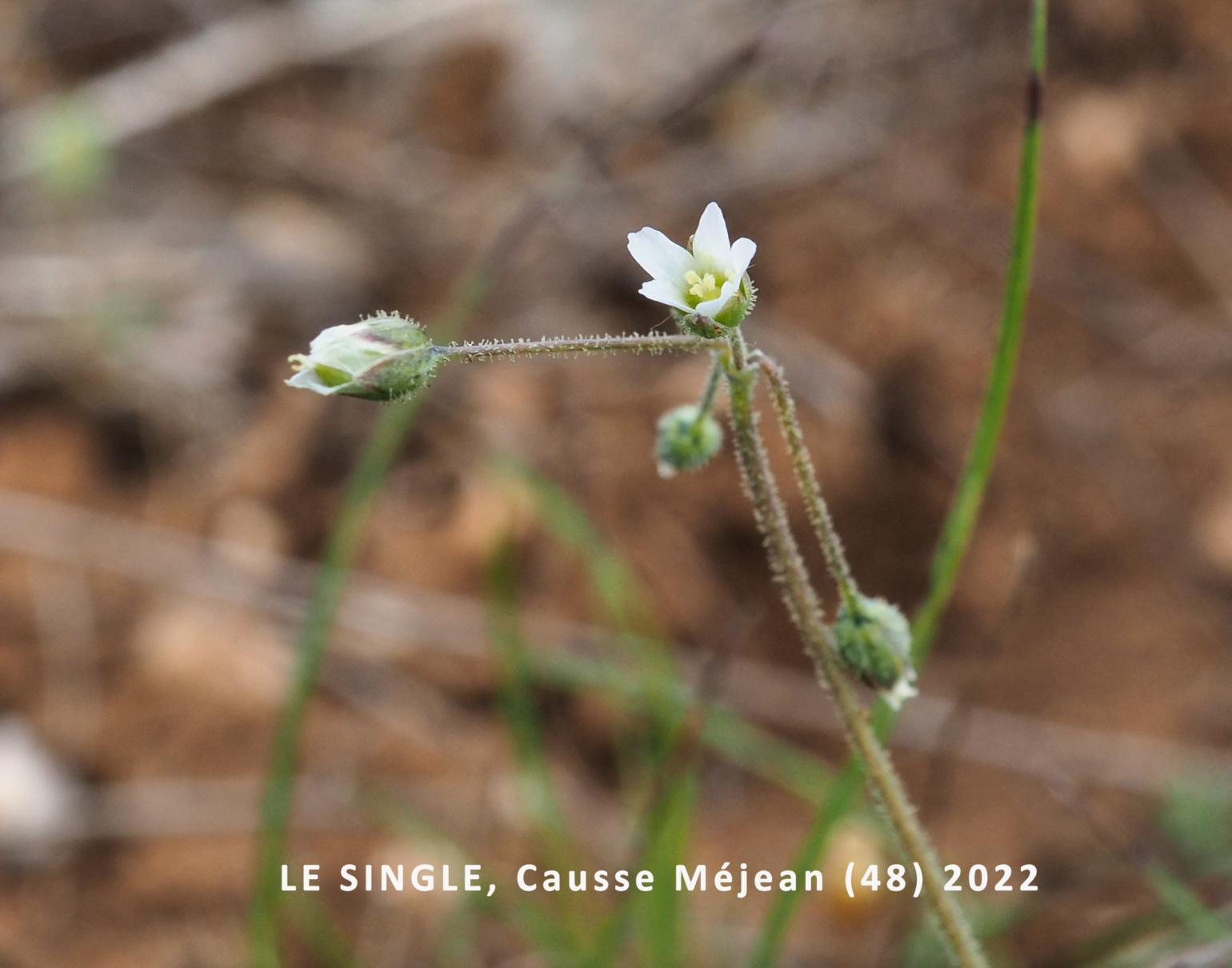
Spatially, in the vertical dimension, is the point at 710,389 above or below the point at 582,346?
above

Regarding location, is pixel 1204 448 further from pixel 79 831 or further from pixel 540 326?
pixel 79 831

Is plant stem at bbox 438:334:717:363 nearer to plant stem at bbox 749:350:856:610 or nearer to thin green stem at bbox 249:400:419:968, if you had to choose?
plant stem at bbox 749:350:856:610

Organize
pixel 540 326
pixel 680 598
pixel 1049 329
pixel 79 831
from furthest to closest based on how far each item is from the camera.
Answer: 1. pixel 540 326
2. pixel 1049 329
3. pixel 680 598
4. pixel 79 831

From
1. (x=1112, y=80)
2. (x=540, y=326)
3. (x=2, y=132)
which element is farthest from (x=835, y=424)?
(x=2, y=132)

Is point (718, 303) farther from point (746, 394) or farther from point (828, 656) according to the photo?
point (828, 656)

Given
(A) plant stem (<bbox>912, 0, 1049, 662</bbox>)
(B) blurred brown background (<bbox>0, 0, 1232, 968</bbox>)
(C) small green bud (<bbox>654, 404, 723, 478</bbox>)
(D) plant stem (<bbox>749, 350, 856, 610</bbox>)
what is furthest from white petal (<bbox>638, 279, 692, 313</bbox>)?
(B) blurred brown background (<bbox>0, 0, 1232, 968</bbox>)

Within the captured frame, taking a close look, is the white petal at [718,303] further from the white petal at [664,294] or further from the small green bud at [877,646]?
the small green bud at [877,646]

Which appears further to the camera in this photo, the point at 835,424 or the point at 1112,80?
the point at 1112,80

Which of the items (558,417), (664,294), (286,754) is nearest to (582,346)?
(664,294)
